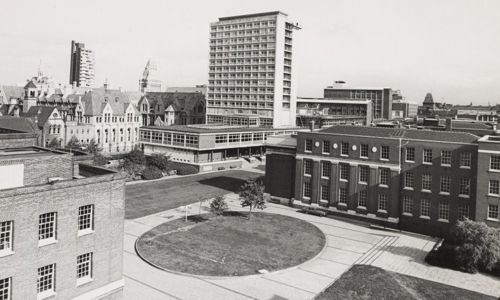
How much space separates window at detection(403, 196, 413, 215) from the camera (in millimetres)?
50344

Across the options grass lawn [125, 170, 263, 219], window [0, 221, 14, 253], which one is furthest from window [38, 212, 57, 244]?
grass lawn [125, 170, 263, 219]

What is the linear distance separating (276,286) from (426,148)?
26.7 m

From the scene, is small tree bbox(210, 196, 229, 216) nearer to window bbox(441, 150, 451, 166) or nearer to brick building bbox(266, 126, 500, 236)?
brick building bbox(266, 126, 500, 236)

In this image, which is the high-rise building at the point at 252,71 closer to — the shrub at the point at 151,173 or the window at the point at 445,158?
the shrub at the point at 151,173

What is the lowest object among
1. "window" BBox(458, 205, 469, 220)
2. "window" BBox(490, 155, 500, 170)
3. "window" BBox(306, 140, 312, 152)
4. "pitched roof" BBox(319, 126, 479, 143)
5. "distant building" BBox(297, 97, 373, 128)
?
"window" BBox(458, 205, 469, 220)

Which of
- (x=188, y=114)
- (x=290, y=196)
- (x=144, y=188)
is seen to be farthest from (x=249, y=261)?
(x=188, y=114)

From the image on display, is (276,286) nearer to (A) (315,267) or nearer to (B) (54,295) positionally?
(A) (315,267)

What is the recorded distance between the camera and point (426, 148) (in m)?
49.2

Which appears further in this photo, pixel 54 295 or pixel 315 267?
pixel 315 267

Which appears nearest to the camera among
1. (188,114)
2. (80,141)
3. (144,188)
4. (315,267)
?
(315,267)

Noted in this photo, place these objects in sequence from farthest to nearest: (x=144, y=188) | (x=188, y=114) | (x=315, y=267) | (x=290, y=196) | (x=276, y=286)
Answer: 1. (x=188, y=114)
2. (x=144, y=188)
3. (x=290, y=196)
4. (x=315, y=267)
5. (x=276, y=286)

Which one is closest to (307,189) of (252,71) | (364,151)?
(364,151)

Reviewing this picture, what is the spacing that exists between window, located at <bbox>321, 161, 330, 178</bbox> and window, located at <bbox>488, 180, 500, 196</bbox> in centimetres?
1924

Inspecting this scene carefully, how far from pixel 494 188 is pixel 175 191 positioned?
44589 mm
